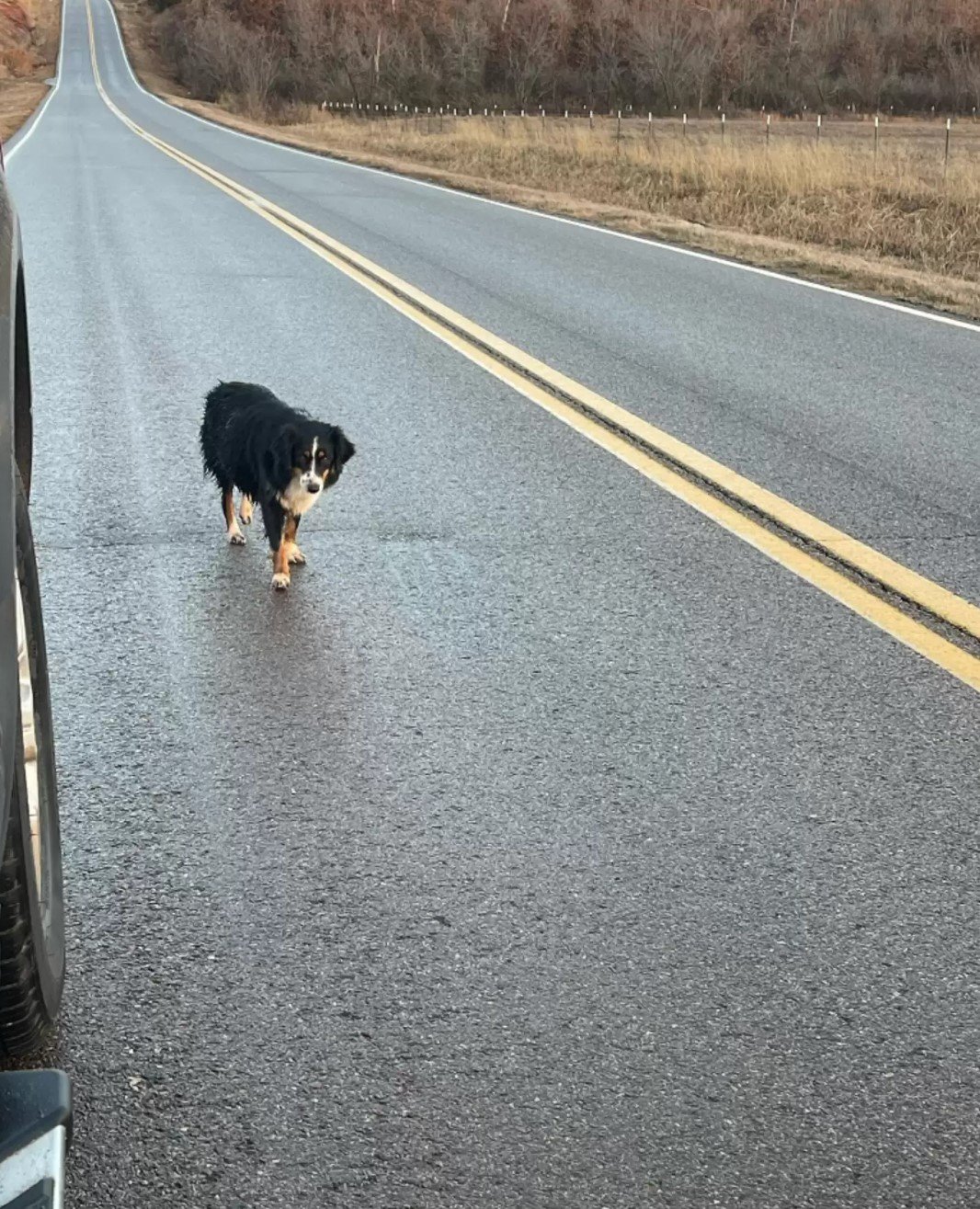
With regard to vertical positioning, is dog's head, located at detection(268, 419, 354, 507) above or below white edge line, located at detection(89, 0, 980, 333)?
above

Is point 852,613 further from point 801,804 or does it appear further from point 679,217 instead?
point 679,217

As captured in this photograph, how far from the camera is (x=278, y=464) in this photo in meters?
5.07

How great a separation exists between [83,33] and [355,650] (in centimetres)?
10039

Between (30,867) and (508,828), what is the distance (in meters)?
1.32

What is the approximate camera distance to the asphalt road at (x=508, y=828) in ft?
7.52

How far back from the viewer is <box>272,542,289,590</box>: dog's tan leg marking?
16.4 feet

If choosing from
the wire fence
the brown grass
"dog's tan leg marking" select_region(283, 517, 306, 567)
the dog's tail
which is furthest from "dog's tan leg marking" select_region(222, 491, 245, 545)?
the brown grass

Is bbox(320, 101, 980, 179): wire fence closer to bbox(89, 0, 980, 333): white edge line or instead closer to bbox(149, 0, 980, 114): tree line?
bbox(149, 0, 980, 114): tree line

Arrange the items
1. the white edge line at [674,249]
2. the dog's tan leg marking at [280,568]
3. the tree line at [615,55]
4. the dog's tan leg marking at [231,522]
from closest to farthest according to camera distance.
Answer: the dog's tan leg marking at [280,568], the dog's tan leg marking at [231,522], the white edge line at [674,249], the tree line at [615,55]

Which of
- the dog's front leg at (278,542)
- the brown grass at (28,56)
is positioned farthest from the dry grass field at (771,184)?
the brown grass at (28,56)

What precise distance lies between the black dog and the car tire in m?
2.53

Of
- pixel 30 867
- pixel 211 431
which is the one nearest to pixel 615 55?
pixel 211 431

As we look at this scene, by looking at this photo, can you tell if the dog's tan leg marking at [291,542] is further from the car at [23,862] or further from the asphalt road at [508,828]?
the car at [23,862]

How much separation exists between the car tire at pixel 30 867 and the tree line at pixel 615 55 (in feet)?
202
